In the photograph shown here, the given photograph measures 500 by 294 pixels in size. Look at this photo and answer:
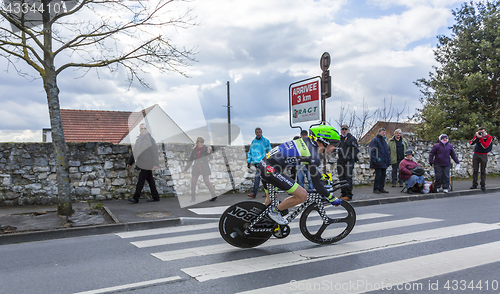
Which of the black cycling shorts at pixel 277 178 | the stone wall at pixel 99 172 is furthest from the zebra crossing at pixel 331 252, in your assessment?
the stone wall at pixel 99 172

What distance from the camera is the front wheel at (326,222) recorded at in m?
5.30

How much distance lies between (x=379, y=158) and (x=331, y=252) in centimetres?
719

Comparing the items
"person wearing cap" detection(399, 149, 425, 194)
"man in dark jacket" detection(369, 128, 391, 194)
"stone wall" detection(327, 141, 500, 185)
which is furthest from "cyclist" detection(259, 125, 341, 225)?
"stone wall" detection(327, 141, 500, 185)

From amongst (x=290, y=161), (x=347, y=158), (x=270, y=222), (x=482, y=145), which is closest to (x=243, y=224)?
(x=270, y=222)

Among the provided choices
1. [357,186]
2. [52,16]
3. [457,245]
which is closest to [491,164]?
[357,186]

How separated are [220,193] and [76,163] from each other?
14.0 feet

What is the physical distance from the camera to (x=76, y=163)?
10273 millimetres

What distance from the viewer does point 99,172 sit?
10516 millimetres

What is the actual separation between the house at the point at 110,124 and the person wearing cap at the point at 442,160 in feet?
59.6

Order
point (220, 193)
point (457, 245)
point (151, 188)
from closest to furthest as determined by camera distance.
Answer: point (457, 245) → point (151, 188) → point (220, 193)

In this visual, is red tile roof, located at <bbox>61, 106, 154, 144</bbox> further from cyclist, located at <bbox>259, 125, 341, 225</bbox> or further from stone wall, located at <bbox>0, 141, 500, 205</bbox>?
cyclist, located at <bbox>259, 125, 341, 225</bbox>

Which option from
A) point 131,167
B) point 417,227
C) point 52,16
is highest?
point 52,16

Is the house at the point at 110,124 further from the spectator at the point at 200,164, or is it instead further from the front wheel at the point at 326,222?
the front wheel at the point at 326,222

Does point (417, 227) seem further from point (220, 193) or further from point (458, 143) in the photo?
point (458, 143)
